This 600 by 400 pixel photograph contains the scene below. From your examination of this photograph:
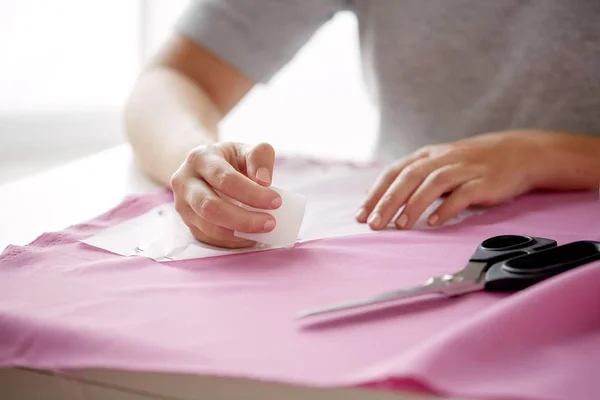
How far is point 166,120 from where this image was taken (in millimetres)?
784

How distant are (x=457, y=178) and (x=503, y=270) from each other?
19 cm

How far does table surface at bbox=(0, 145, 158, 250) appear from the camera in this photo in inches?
24.9

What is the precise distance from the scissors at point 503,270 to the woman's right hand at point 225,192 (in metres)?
0.13

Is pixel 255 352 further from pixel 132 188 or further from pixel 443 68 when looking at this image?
pixel 443 68

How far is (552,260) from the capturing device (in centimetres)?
44

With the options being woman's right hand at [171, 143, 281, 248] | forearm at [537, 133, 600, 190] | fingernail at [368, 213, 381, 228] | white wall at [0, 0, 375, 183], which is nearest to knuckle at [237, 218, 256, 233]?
woman's right hand at [171, 143, 281, 248]

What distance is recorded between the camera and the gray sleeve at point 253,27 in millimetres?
848

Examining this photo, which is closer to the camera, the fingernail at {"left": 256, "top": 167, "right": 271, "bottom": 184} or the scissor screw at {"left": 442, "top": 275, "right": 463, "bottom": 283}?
the scissor screw at {"left": 442, "top": 275, "right": 463, "bottom": 283}

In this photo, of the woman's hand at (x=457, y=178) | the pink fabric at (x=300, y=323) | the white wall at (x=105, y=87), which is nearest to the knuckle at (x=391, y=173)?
the woman's hand at (x=457, y=178)

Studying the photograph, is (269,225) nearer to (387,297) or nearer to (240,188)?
(240,188)

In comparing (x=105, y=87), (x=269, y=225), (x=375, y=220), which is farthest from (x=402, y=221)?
(x=105, y=87)

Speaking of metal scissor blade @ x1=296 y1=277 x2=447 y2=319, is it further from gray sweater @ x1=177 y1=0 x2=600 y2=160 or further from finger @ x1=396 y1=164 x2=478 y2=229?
gray sweater @ x1=177 y1=0 x2=600 y2=160

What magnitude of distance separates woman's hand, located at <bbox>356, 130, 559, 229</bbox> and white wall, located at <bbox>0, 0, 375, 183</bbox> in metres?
0.46

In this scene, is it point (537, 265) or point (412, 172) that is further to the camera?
point (412, 172)
